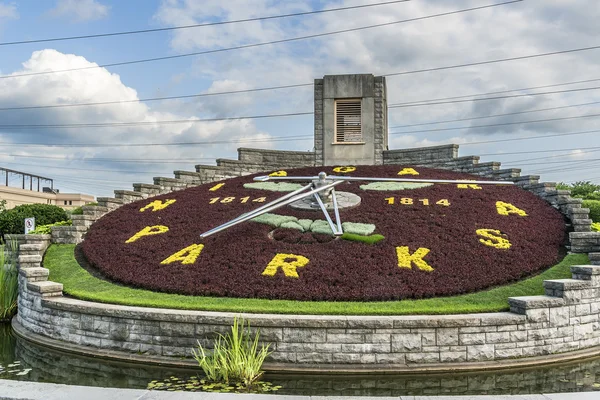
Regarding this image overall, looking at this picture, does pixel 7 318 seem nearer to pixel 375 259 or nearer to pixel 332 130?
pixel 375 259

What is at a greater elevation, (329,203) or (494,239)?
(329,203)

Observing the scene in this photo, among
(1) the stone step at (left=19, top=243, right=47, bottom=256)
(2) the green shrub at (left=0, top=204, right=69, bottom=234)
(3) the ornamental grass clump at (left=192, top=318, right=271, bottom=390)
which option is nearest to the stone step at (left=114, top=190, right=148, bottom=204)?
(1) the stone step at (left=19, top=243, right=47, bottom=256)

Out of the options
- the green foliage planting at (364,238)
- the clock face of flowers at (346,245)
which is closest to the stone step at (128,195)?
the clock face of flowers at (346,245)

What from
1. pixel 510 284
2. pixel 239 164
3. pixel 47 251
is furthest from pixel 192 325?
pixel 239 164

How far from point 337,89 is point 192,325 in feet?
39.8

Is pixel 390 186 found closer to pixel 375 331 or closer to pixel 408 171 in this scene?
pixel 408 171

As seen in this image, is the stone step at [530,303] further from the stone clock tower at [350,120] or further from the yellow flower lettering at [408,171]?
the stone clock tower at [350,120]

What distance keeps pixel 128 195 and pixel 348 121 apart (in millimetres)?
7857

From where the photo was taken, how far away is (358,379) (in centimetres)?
601

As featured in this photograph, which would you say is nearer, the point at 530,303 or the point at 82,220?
the point at 530,303

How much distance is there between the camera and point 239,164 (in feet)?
56.7

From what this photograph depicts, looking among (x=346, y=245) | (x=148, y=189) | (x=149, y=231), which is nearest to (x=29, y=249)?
(x=149, y=231)

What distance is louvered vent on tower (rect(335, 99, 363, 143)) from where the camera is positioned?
17.0 meters

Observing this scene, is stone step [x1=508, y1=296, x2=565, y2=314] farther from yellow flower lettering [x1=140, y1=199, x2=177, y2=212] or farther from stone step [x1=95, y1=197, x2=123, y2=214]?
stone step [x1=95, y1=197, x2=123, y2=214]
